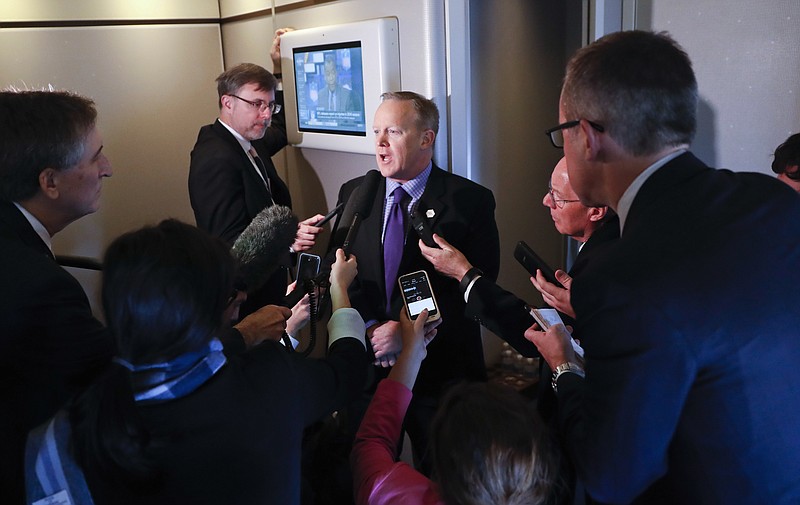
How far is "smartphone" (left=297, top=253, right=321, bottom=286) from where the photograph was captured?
1.67 meters

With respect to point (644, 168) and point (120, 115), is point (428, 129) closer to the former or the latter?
point (644, 168)

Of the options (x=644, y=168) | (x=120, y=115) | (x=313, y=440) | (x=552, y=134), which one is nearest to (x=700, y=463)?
(x=644, y=168)

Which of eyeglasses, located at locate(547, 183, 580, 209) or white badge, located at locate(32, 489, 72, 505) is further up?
eyeglasses, located at locate(547, 183, 580, 209)

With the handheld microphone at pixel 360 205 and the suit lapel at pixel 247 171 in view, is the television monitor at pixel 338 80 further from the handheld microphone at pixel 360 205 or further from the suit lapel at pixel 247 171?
the handheld microphone at pixel 360 205

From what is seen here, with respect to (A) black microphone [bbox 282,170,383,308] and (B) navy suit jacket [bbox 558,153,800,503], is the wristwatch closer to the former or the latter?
(B) navy suit jacket [bbox 558,153,800,503]

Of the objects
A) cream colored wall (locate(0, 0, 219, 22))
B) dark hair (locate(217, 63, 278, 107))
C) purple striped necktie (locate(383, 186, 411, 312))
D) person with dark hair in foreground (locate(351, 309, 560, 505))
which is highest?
cream colored wall (locate(0, 0, 219, 22))

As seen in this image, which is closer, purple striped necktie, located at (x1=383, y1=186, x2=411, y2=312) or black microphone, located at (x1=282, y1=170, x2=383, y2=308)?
black microphone, located at (x1=282, y1=170, x2=383, y2=308)

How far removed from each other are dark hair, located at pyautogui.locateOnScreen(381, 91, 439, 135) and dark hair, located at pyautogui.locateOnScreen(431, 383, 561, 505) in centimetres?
121

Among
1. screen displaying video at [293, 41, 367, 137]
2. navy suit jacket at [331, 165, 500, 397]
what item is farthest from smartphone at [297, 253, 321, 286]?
screen displaying video at [293, 41, 367, 137]

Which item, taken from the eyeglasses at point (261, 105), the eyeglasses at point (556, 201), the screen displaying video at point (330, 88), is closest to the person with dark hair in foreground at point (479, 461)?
the eyeglasses at point (556, 201)

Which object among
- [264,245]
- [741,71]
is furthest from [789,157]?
[264,245]

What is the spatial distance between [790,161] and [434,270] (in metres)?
1.09

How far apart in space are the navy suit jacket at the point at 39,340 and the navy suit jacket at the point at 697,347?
0.92 meters

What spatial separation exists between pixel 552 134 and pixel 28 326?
1.13 metres
